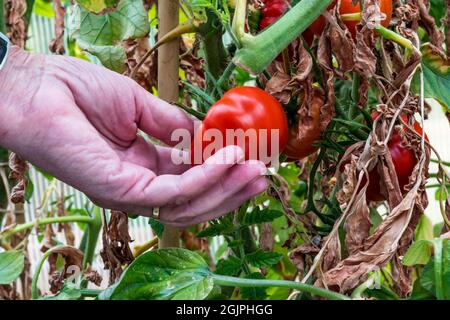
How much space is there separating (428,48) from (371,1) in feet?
0.48

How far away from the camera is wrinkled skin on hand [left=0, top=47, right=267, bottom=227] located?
0.77m

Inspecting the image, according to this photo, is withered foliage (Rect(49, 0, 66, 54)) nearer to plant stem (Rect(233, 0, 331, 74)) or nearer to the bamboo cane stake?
the bamboo cane stake

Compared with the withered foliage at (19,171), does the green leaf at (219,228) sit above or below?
below

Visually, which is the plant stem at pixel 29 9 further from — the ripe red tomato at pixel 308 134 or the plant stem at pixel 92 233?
the ripe red tomato at pixel 308 134

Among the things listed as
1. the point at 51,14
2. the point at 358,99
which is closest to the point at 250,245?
the point at 358,99

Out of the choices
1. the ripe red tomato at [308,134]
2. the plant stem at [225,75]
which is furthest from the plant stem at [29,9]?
the ripe red tomato at [308,134]

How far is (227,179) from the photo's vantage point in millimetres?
769

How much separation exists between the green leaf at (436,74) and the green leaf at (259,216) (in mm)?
251

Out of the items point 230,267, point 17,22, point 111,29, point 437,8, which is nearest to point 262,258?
point 230,267

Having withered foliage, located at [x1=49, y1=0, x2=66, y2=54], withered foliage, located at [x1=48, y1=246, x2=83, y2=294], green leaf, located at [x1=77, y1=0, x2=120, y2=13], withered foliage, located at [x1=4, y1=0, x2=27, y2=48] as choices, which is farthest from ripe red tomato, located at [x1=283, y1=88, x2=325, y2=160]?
withered foliage, located at [x1=4, y1=0, x2=27, y2=48]

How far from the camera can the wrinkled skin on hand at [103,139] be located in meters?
0.77

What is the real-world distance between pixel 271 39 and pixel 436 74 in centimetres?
28

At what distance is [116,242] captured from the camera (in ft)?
3.29

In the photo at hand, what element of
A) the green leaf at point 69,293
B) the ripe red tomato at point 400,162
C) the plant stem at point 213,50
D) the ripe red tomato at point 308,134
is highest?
the plant stem at point 213,50
